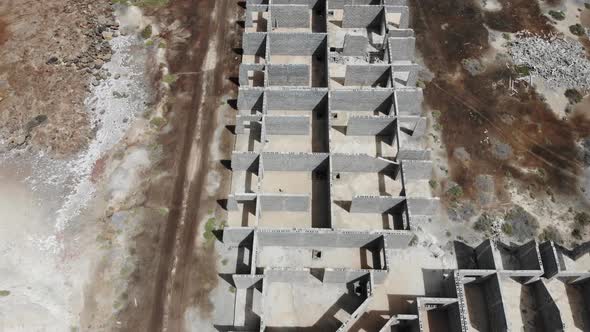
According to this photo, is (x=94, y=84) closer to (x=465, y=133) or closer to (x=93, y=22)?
(x=93, y=22)

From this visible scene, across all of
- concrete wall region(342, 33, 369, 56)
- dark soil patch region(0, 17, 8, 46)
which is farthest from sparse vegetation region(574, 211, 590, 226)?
dark soil patch region(0, 17, 8, 46)

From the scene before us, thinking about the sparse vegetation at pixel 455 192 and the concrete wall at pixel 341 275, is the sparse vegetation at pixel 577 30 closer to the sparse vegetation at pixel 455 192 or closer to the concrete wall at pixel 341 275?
the sparse vegetation at pixel 455 192

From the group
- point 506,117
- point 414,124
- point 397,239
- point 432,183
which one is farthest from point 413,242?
point 506,117

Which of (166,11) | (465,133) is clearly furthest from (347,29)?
(166,11)

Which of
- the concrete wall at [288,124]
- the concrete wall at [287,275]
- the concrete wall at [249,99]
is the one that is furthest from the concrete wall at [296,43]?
the concrete wall at [287,275]

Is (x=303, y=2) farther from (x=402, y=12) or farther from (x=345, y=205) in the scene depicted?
(x=345, y=205)
